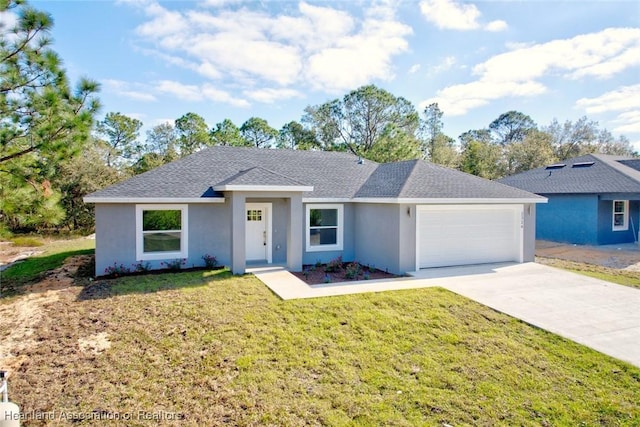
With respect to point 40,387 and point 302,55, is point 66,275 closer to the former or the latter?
point 40,387

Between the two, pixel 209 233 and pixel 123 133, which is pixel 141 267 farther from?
pixel 123 133

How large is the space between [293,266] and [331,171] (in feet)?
18.7

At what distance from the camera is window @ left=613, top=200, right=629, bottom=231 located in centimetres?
1969

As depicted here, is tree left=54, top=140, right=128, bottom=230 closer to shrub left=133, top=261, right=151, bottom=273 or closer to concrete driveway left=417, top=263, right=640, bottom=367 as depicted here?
shrub left=133, top=261, right=151, bottom=273

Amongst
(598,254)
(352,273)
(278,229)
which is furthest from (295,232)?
(598,254)

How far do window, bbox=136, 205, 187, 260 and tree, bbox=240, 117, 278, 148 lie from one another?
34128mm

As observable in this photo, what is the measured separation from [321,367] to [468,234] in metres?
9.48

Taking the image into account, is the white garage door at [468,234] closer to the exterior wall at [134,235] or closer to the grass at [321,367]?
the grass at [321,367]

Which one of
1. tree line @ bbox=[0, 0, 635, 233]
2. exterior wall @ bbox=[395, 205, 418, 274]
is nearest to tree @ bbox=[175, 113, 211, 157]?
tree line @ bbox=[0, 0, 635, 233]

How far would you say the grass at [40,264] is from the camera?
11.0m

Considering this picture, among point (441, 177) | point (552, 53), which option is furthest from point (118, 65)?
point (552, 53)

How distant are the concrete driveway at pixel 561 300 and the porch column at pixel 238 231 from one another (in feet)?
19.1

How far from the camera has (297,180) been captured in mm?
13758

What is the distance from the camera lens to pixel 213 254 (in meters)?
12.6
